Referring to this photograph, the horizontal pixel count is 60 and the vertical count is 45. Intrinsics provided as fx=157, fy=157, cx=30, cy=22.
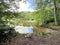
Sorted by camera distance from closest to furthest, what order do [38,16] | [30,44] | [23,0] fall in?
[30,44], [23,0], [38,16]

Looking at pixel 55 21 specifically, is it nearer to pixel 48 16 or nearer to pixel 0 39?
pixel 48 16

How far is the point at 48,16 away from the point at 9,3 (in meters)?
12.5

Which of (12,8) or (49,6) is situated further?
(49,6)

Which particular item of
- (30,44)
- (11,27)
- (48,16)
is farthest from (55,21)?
(30,44)

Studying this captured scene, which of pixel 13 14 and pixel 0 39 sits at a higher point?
Result: pixel 13 14

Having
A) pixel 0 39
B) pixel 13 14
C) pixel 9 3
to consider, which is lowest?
pixel 0 39

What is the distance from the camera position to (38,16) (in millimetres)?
20078

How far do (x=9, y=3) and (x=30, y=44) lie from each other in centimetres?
264

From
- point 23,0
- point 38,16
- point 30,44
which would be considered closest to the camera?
point 30,44

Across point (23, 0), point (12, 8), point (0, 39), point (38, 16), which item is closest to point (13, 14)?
point (12, 8)

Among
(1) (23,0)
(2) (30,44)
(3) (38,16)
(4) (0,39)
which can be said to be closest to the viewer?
(2) (30,44)

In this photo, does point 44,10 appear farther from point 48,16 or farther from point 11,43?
point 11,43

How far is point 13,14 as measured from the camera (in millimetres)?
9195

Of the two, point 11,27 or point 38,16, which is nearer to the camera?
point 11,27
